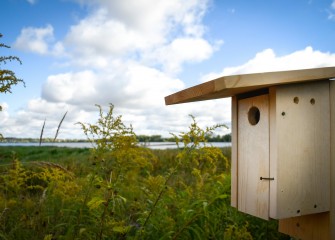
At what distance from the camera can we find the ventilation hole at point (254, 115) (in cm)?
250

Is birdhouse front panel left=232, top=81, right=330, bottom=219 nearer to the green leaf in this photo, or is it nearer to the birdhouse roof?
the birdhouse roof

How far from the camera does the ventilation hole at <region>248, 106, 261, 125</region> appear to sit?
98.5 inches

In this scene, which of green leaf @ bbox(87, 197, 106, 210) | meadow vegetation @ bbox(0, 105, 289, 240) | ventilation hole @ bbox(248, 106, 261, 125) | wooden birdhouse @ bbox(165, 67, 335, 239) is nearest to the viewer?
green leaf @ bbox(87, 197, 106, 210)

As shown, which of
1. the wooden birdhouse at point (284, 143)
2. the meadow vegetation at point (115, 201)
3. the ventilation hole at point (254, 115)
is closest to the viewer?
the meadow vegetation at point (115, 201)

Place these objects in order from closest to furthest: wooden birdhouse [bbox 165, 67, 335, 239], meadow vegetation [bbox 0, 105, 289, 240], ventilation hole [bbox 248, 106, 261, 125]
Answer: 1. meadow vegetation [bbox 0, 105, 289, 240]
2. wooden birdhouse [bbox 165, 67, 335, 239]
3. ventilation hole [bbox 248, 106, 261, 125]

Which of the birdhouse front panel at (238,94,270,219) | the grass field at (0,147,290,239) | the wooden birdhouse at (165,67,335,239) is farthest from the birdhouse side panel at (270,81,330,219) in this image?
the grass field at (0,147,290,239)

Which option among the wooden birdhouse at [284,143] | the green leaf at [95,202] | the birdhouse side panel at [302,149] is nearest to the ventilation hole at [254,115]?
the wooden birdhouse at [284,143]

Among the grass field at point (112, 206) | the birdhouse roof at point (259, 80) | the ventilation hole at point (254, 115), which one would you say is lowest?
the grass field at point (112, 206)

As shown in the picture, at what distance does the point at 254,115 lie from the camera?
255 centimetres

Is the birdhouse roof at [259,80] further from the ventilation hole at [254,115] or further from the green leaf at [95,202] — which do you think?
the green leaf at [95,202]

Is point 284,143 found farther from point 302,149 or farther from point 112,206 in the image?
point 112,206

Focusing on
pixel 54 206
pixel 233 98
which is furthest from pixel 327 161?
pixel 54 206

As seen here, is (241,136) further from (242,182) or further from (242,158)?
(242,182)

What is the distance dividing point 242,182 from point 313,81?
0.98 meters
